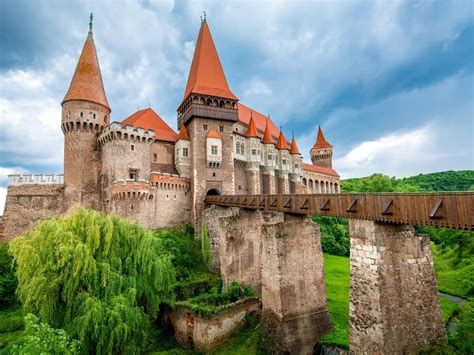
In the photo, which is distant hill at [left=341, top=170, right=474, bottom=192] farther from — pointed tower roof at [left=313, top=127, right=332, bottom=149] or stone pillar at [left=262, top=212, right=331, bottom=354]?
stone pillar at [left=262, top=212, right=331, bottom=354]

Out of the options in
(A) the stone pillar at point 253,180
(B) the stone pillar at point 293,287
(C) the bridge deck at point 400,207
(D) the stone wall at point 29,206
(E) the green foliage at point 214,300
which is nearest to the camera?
(C) the bridge deck at point 400,207

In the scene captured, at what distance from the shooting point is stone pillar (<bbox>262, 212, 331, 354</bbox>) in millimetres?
12977

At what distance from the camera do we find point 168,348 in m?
15.2

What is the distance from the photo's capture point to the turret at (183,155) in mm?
28828

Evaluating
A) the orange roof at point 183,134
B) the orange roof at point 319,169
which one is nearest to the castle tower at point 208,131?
the orange roof at point 183,134

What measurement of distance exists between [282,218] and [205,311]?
594 cm

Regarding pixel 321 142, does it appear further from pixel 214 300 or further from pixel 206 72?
pixel 214 300

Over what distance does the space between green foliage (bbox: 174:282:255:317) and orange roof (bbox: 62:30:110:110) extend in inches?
759

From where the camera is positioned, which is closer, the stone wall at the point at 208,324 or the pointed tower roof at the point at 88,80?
the stone wall at the point at 208,324

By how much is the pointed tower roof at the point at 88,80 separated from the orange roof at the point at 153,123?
11.8ft

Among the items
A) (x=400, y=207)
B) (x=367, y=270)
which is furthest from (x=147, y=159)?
(x=400, y=207)

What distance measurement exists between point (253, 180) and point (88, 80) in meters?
18.8

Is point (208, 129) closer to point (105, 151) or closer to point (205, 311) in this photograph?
point (105, 151)

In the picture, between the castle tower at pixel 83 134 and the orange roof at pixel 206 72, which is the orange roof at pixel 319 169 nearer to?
the orange roof at pixel 206 72
